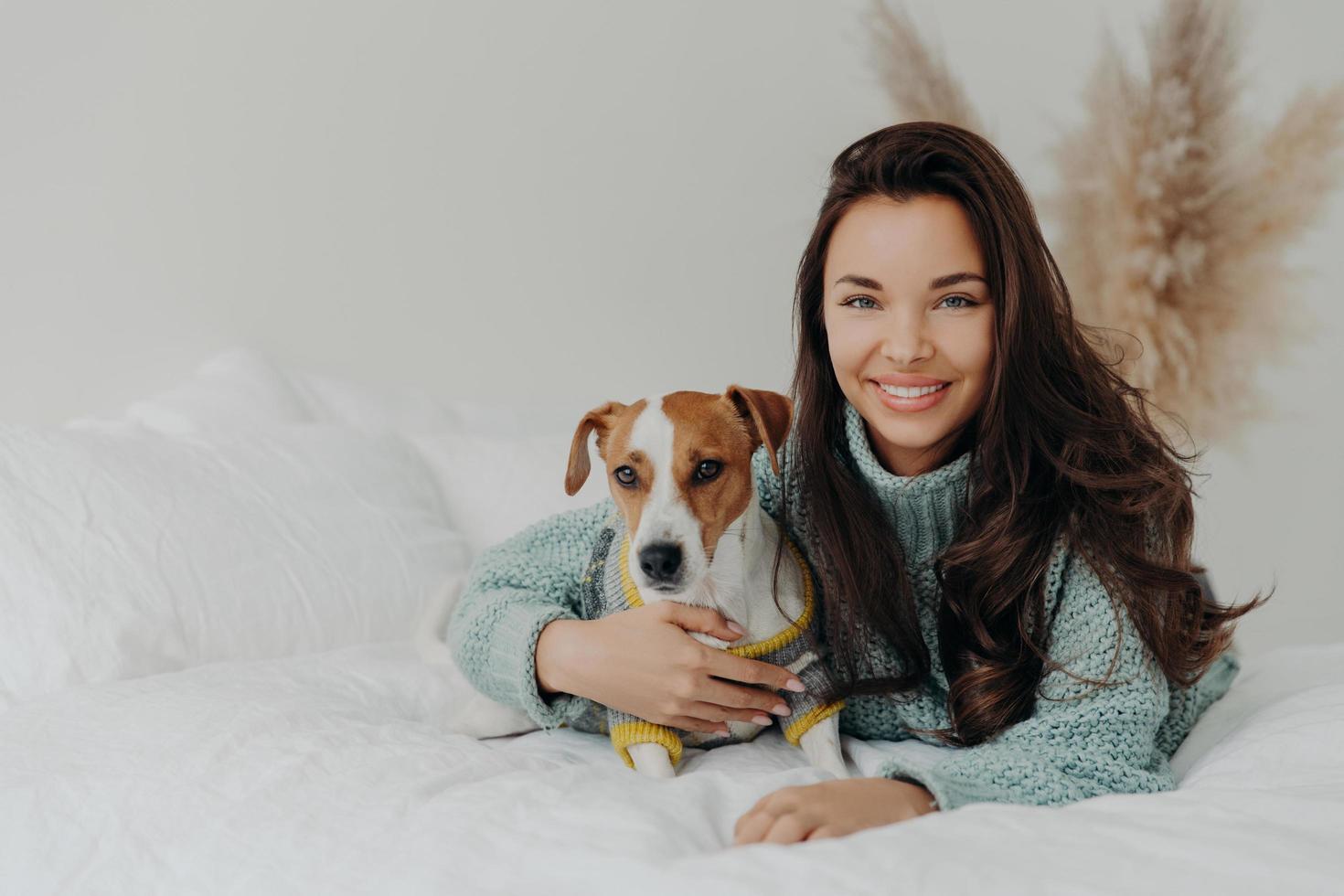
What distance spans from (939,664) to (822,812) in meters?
0.52

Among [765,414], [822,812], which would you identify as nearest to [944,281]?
[765,414]

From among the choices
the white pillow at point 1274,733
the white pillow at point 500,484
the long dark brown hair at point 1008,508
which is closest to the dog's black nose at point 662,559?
the long dark brown hair at point 1008,508

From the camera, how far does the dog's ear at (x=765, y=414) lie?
50.8 inches

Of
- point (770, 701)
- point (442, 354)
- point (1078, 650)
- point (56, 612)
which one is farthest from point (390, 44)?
point (1078, 650)

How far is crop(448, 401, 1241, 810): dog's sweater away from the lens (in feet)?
3.46

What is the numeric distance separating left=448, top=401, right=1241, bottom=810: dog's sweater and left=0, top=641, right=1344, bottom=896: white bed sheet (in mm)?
56

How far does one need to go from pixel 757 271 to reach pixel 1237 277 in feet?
4.41

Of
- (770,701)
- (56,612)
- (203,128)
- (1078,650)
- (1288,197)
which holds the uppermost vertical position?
(1288,197)

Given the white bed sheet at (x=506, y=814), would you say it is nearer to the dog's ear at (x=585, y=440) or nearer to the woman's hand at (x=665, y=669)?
Result: the woman's hand at (x=665, y=669)

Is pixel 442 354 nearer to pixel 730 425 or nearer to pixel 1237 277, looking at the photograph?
pixel 730 425

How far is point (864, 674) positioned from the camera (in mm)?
1310

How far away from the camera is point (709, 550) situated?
1241mm

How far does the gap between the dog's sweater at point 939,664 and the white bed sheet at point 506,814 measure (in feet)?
0.19

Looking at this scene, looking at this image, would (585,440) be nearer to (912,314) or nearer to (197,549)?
(912,314)
